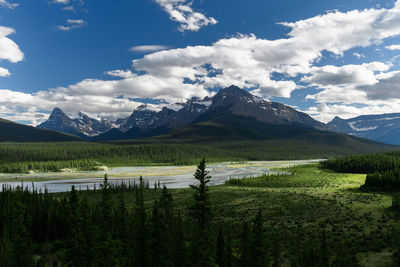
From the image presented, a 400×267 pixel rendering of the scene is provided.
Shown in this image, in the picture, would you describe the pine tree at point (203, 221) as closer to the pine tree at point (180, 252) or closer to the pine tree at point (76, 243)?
the pine tree at point (180, 252)

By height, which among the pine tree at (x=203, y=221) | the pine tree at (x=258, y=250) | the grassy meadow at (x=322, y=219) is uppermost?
the pine tree at (x=203, y=221)

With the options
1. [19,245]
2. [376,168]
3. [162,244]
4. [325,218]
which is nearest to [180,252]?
[162,244]

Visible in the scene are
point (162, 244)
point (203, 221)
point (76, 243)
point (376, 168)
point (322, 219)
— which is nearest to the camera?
point (203, 221)

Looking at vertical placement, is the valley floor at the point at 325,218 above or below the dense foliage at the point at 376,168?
below

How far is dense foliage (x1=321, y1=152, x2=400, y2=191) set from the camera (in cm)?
8825

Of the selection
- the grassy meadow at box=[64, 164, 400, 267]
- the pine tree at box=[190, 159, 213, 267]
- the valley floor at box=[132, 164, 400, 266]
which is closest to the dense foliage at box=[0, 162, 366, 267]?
the pine tree at box=[190, 159, 213, 267]

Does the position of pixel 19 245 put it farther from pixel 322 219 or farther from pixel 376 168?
pixel 376 168

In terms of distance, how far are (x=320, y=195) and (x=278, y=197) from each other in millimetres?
11462

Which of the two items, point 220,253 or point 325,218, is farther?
point 325,218

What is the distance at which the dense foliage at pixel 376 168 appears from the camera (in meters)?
88.2

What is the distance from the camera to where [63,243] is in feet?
160

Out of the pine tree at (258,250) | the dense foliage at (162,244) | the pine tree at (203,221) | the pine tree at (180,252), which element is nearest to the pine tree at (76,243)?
the dense foliage at (162,244)

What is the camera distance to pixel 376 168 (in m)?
146

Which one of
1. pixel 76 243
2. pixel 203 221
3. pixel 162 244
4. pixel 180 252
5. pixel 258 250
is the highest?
pixel 203 221
